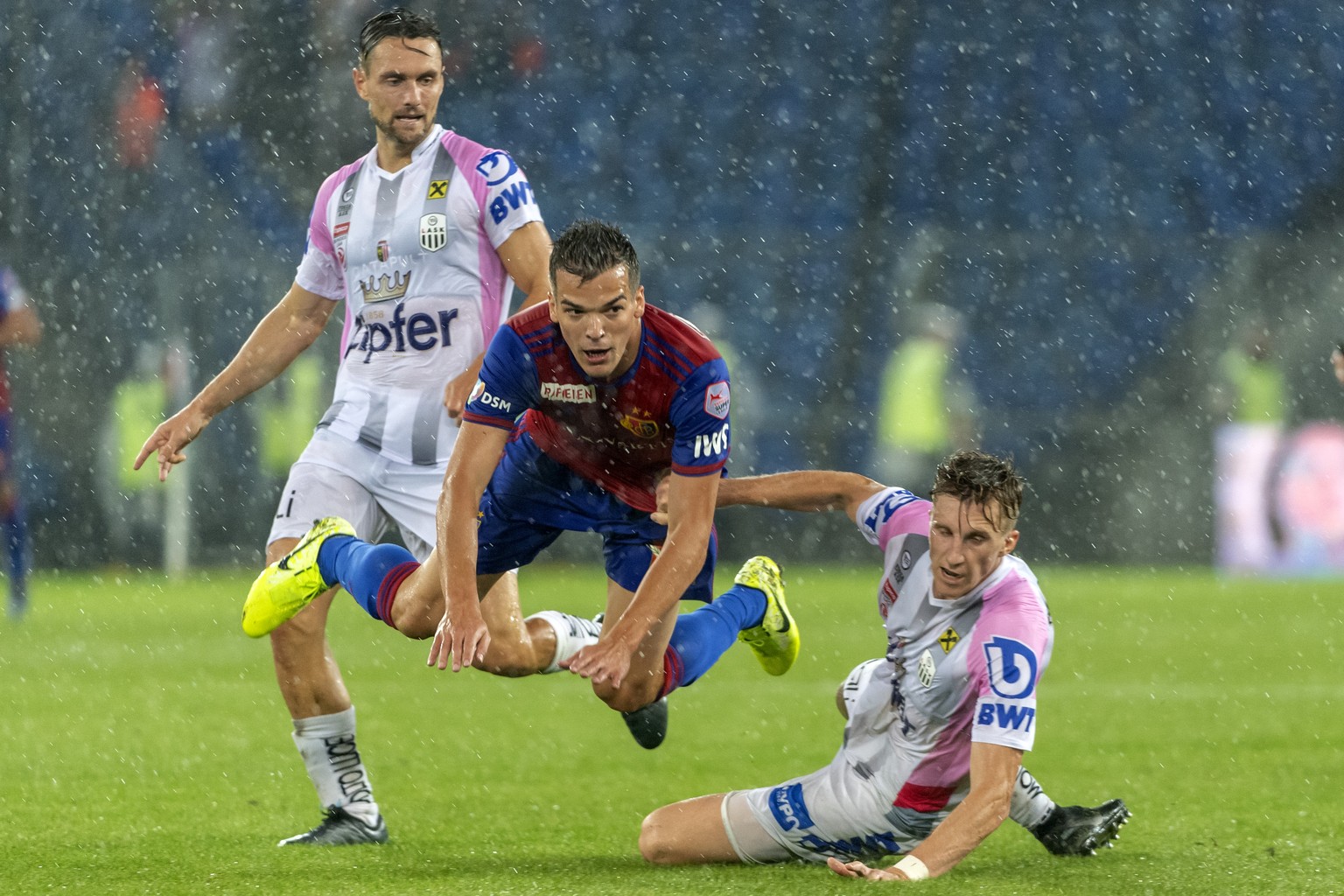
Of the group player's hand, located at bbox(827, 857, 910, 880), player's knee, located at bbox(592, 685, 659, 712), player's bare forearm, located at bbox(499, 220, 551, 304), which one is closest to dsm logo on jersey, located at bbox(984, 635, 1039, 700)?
player's hand, located at bbox(827, 857, 910, 880)

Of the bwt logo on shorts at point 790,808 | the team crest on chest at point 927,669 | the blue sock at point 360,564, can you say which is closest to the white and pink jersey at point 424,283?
the blue sock at point 360,564

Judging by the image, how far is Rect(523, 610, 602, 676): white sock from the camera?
4887mm

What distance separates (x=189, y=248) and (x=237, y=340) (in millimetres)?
1587

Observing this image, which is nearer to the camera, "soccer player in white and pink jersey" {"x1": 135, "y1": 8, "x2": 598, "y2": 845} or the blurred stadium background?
"soccer player in white and pink jersey" {"x1": 135, "y1": 8, "x2": 598, "y2": 845}

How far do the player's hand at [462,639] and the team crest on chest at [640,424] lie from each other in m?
0.70

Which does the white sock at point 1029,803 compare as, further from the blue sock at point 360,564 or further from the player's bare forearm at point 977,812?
the blue sock at point 360,564

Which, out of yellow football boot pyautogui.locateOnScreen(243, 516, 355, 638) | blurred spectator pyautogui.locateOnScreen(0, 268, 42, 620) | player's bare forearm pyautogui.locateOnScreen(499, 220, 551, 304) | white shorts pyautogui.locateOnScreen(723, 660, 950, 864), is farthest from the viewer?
blurred spectator pyautogui.locateOnScreen(0, 268, 42, 620)

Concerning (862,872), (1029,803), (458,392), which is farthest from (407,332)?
(1029,803)

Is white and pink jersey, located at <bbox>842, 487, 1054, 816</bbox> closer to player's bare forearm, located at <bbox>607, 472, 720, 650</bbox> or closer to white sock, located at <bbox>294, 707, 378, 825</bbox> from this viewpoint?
player's bare forearm, located at <bbox>607, 472, 720, 650</bbox>

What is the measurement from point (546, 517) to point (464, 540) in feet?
2.65

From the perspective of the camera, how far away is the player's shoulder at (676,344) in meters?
4.25

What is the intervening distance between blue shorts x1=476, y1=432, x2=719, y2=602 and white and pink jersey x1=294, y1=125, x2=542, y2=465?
0.83 feet

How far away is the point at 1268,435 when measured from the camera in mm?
14789

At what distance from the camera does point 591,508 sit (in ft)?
16.0
